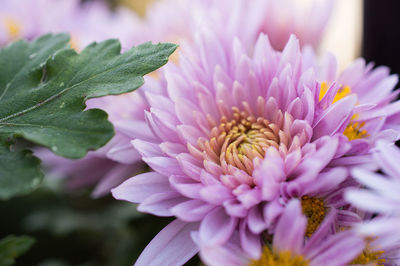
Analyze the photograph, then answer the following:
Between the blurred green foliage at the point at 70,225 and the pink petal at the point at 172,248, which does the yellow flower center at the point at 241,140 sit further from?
the blurred green foliage at the point at 70,225

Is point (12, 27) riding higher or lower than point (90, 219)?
higher

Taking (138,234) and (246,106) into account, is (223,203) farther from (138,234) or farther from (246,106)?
(138,234)

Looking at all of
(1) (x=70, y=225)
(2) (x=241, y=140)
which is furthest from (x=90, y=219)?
(2) (x=241, y=140)

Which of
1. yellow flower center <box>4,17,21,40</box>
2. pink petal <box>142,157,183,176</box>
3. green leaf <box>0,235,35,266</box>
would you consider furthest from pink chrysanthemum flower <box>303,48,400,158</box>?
yellow flower center <box>4,17,21,40</box>

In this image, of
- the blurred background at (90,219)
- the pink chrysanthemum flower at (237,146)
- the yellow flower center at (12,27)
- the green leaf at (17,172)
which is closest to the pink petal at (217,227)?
the pink chrysanthemum flower at (237,146)

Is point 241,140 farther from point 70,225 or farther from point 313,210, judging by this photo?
point 70,225
